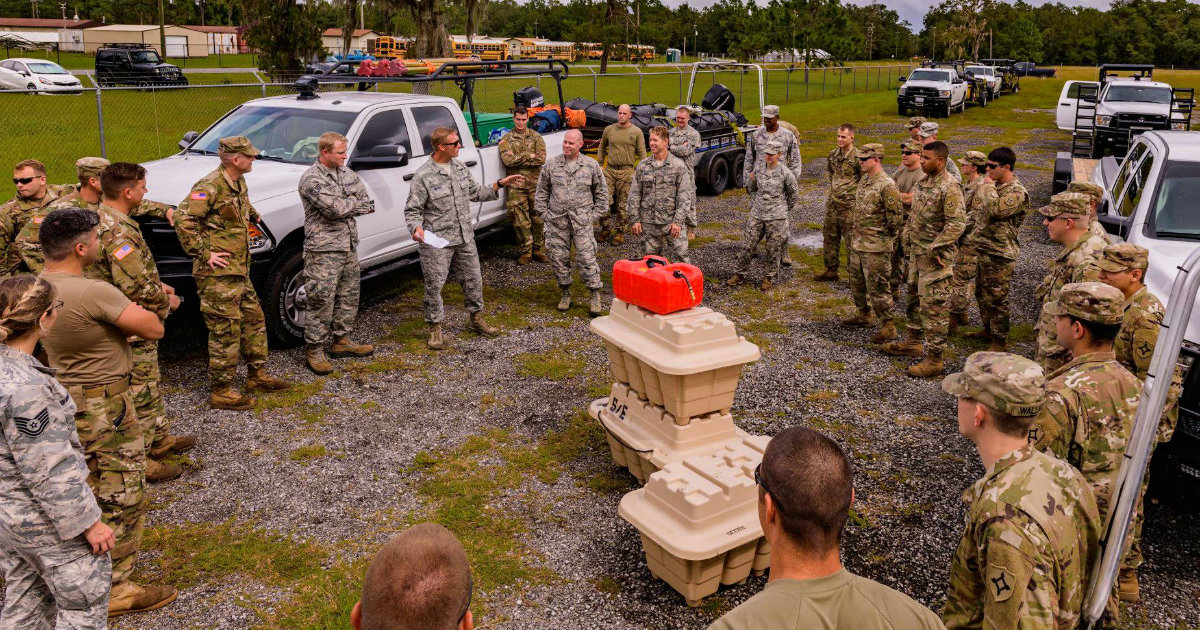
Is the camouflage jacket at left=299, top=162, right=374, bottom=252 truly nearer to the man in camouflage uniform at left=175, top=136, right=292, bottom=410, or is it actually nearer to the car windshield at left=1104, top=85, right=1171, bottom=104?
the man in camouflage uniform at left=175, top=136, right=292, bottom=410

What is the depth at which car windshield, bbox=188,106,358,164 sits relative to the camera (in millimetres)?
7535

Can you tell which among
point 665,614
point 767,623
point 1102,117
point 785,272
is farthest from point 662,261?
point 1102,117

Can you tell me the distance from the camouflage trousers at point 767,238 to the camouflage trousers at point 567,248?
2.02 m

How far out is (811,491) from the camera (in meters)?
1.95

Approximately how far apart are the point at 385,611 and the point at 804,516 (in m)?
1.03

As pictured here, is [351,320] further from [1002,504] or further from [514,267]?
[1002,504]

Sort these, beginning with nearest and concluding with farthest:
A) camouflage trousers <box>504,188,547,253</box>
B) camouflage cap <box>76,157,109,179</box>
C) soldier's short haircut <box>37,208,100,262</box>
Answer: soldier's short haircut <box>37,208,100,262</box> < camouflage cap <box>76,157,109,179</box> < camouflage trousers <box>504,188,547,253</box>

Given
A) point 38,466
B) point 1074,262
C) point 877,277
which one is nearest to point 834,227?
point 877,277

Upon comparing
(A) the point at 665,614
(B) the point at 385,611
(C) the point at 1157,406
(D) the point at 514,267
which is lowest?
(A) the point at 665,614

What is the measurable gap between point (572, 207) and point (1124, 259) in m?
5.12

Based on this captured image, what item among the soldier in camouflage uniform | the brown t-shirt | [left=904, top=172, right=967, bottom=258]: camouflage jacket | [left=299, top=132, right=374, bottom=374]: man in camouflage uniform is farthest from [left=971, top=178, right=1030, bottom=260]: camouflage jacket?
the soldier in camouflage uniform

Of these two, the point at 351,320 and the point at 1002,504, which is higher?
the point at 1002,504

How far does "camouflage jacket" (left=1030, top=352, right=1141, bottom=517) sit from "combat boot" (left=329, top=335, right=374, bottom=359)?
223 inches

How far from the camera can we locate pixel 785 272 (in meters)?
9.95
